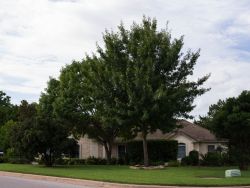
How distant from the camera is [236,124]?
29.6 m

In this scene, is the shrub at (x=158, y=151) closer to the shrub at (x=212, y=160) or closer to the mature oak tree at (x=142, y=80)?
the shrub at (x=212, y=160)

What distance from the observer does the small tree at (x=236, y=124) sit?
29.4 meters

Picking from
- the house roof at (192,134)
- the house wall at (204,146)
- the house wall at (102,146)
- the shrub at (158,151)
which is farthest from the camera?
the house wall at (204,146)

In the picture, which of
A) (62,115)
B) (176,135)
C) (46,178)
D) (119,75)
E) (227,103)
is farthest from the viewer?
(176,135)

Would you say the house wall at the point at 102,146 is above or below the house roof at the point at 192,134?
below

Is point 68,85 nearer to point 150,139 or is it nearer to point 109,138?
point 109,138

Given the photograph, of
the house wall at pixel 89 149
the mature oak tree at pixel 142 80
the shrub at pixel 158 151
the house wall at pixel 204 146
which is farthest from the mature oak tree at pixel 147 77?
the house wall at pixel 89 149

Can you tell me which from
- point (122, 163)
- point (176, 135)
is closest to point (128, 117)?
point (122, 163)

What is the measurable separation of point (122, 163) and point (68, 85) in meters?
8.23

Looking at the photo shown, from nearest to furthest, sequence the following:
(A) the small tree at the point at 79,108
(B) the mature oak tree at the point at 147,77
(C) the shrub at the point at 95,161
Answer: (B) the mature oak tree at the point at 147,77
(A) the small tree at the point at 79,108
(C) the shrub at the point at 95,161

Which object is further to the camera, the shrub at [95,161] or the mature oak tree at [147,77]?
the shrub at [95,161]

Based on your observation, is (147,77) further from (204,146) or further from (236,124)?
(204,146)

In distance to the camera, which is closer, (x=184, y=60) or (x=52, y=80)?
(x=184, y=60)

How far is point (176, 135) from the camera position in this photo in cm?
4756
